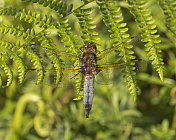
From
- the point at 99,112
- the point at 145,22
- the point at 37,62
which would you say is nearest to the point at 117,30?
the point at 145,22

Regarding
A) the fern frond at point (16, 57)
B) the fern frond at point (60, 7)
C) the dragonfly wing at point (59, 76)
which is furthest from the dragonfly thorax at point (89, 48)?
the fern frond at point (16, 57)

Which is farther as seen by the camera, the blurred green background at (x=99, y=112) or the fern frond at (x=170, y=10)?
the blurred green background at (x=99, y=112)

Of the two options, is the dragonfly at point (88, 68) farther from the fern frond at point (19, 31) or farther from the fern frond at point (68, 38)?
the fern frond at point (19, 31)

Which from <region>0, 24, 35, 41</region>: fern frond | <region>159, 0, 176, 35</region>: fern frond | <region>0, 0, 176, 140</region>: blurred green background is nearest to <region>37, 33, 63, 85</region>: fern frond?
<region>0, 24, 35, 41</region>: fern frond

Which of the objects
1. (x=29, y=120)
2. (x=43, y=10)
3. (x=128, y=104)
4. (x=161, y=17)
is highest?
(x=161, y=17)

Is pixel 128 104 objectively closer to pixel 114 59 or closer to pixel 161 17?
pixel 161 17

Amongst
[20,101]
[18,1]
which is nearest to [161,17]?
[18,1]
